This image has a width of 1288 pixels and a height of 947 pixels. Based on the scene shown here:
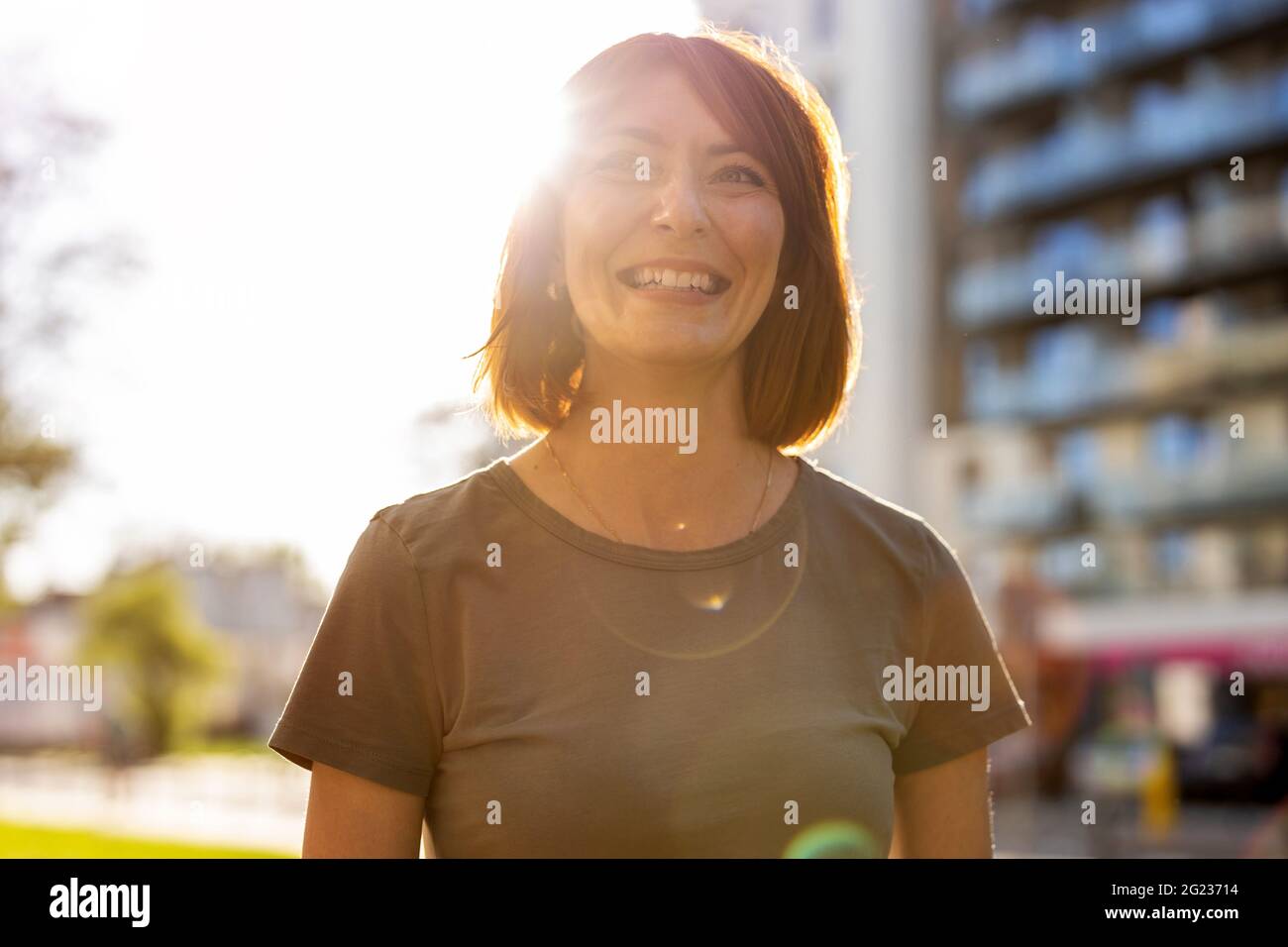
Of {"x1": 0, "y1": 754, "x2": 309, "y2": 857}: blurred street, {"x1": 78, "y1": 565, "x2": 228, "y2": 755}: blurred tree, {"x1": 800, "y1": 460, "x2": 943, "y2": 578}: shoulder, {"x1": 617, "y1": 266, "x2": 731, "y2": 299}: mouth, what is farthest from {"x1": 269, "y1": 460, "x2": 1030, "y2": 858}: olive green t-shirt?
{"x1": 78, "y1": 565, "x2": 228, "y2": 755}: blurred tree

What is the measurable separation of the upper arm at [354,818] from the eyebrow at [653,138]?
100 cm

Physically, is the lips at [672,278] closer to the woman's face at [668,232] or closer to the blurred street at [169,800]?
the woman's face at [668,232]

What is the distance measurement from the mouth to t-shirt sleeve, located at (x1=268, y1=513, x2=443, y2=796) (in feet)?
1.70

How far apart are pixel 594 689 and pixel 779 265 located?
0.76 metres

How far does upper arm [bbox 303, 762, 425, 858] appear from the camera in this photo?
6.39ft

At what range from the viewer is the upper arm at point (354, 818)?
1947mm

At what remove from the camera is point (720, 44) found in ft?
7.06

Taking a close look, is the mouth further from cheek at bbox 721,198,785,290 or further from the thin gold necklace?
the thin gold necklace

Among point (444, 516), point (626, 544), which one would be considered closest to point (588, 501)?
point (626, 544)

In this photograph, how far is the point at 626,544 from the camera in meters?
2.10

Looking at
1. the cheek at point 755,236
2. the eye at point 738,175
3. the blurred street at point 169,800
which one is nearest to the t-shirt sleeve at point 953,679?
the cheek at point 755,236

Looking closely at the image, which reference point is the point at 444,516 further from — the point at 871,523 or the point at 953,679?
the point at 953,679
